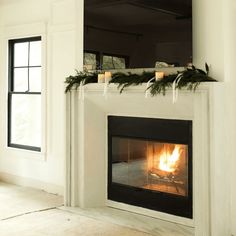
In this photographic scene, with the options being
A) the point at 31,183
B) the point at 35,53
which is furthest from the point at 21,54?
the point at 31,183

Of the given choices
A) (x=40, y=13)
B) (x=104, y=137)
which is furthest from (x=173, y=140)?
(x=40, y=13)

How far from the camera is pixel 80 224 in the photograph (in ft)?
13.3

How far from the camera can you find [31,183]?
223 inches

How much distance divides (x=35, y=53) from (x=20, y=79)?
50 centimetres

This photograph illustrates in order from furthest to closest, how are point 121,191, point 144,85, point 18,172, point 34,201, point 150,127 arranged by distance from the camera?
1. point 18,172
2. point 34,201
3. point 121,191
4. point 150,127
5. point 144,85

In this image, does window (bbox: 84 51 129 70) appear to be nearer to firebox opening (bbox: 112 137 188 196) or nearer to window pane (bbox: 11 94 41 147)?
firebox opening (bbox: 112 137 188 196)

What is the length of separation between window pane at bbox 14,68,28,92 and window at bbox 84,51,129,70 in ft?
5.11

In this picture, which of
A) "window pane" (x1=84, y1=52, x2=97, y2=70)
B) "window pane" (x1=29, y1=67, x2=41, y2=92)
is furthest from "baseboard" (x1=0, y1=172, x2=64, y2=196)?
"window pane" (x1=84, y1=52, x2=97, y2=70)

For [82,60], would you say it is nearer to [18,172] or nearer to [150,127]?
[150,127]

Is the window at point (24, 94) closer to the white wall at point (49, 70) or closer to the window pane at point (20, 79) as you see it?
the window pane at point (20, 79)

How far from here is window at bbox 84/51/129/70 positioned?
431 centimetres

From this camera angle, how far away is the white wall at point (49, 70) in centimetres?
511

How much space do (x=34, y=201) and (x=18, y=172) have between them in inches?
41.6

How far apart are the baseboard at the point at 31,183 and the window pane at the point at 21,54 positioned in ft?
5.46
